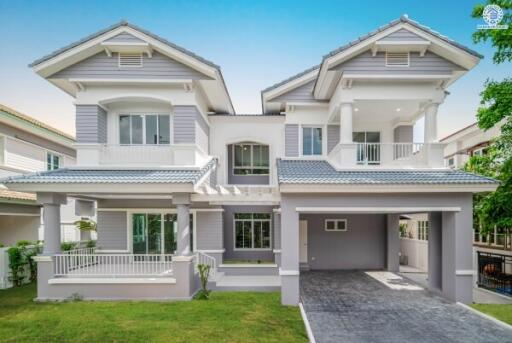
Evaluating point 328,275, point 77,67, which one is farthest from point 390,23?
point 77,67

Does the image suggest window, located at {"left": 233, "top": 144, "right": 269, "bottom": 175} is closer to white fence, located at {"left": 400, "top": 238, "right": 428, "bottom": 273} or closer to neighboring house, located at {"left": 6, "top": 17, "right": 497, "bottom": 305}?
neighboring house, located at {"left": 6, "top": 17, "right": 497, "bottom": 305}

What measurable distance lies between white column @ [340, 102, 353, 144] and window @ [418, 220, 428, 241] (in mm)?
8354

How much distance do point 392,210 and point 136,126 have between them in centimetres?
1037

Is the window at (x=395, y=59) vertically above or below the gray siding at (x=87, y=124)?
above

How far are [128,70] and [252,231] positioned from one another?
29.6ft

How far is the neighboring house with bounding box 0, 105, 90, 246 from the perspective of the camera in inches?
532

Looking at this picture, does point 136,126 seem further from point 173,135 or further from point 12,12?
point 12,12

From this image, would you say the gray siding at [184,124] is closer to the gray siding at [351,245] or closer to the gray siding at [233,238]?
the gray siding at [233,238]

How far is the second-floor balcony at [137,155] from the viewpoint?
11.4m

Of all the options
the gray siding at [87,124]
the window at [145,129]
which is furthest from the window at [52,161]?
the window at [145,129]

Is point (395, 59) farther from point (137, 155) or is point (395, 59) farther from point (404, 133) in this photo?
point (137, 155)

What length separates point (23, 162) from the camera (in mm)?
14883

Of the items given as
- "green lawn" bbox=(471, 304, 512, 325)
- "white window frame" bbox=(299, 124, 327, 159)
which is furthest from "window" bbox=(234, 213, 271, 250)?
"green lawn" bbox=(471, 304, 512, 325)

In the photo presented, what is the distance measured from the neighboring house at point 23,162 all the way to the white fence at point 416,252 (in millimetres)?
18886
